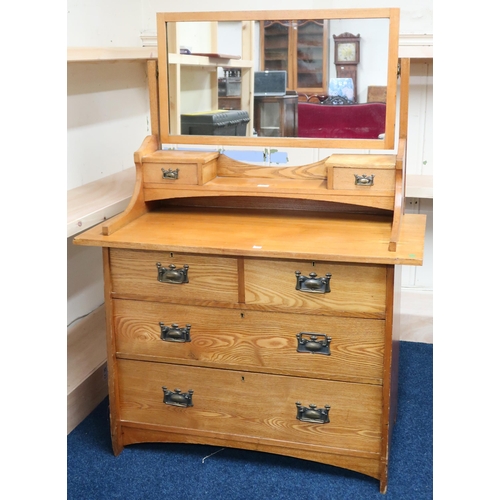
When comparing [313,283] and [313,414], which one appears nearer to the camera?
[313,283]

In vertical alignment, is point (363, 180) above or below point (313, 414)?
above

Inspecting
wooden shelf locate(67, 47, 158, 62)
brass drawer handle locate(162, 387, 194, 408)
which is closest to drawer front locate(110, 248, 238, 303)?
brass drawer handle locate(162, 387, 194, 408)

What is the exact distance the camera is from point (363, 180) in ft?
6.33

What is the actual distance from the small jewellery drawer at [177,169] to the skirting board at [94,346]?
67 centimetres

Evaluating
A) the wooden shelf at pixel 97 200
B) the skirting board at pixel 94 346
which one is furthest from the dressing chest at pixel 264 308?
the skirting board at pixel 94 346

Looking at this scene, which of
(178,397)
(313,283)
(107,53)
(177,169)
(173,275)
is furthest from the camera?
(107,53)

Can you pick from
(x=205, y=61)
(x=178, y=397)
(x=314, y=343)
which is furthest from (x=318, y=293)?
(x=205, y=61)

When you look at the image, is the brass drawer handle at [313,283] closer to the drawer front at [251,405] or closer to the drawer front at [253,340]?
the drawer front at [253,340]

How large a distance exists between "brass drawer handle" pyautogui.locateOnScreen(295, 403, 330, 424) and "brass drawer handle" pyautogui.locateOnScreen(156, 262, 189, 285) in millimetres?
479

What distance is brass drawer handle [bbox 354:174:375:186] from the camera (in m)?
1.92

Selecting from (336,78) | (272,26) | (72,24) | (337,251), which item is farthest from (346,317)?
A: (72,24)

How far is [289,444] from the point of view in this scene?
189 cm

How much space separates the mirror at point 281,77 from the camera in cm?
196

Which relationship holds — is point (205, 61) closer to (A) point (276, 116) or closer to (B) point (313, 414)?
(A) point (276, 116)
